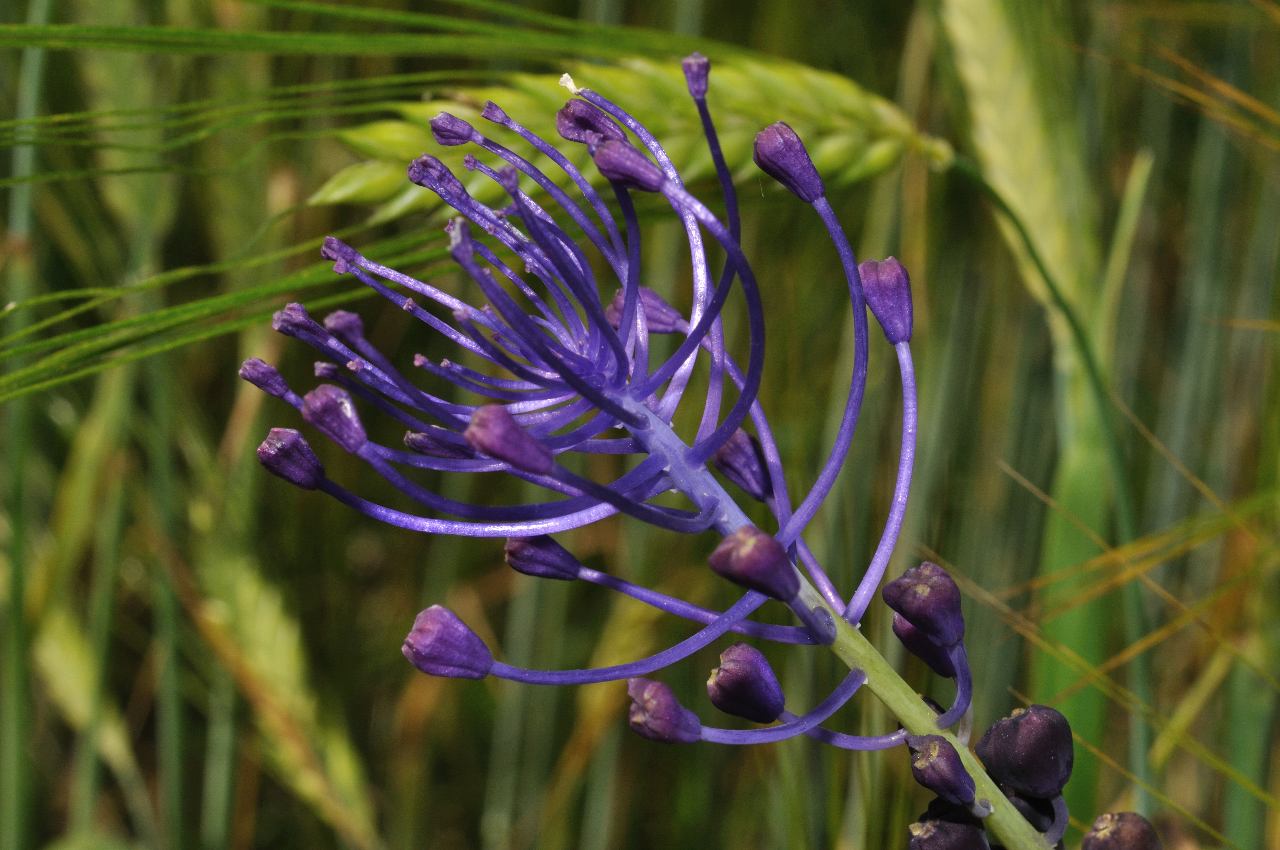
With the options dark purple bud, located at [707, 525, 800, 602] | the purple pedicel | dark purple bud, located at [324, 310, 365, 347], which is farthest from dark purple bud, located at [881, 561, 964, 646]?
dark purple bud, located at [324, 310, 365, 347]

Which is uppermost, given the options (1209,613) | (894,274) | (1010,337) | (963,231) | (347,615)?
(894,274)

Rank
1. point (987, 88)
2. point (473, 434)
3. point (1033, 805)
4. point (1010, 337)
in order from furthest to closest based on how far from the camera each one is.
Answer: point (1010, 337) → point (987, 88) → point (1033, 805) → point (473, 434)

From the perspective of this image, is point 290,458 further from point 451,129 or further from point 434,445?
point 451,129

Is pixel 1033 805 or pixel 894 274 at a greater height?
pixel 894 274

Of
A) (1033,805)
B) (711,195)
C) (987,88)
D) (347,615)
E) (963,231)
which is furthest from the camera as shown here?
(347,615)

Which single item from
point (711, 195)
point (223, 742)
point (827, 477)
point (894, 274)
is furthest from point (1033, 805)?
point (223, 742)

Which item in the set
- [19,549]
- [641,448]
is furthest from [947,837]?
[19,549]

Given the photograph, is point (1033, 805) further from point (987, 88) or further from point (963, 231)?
point (963, 231)
